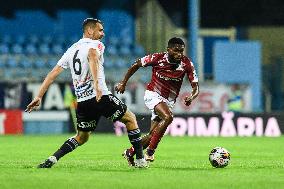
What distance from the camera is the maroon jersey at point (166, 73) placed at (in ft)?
37.9

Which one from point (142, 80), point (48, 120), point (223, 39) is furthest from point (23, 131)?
point (223, 39)

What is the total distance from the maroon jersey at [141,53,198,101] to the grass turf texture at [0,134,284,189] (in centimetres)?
100

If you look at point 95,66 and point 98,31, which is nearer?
point 95,66

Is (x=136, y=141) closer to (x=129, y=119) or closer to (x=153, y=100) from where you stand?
(x=129, y=119)

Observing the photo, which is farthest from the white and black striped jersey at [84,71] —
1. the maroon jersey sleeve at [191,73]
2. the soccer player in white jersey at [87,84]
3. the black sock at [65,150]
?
the maroon jersey sleeve at [191,73]

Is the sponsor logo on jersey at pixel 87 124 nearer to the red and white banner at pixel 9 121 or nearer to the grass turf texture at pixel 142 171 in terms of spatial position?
the grass turf texture at pixel 142 171

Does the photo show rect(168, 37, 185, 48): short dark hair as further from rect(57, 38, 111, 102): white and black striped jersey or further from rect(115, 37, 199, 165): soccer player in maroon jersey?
rect(57, 38, 111, 102): white and black striped jersey

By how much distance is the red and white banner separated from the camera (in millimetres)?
23188

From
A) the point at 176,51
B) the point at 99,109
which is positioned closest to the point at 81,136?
the point at 99,109

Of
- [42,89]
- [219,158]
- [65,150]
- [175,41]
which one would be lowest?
[219,158]

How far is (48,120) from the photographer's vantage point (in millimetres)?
23625

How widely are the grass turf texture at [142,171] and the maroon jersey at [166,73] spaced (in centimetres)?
100

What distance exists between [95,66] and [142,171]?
1.32 m

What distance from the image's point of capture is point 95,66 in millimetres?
9750
